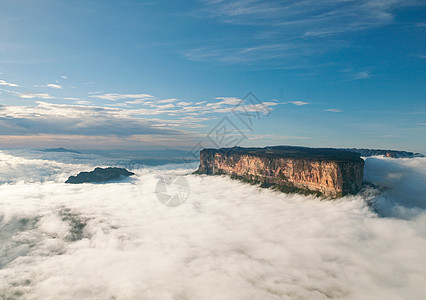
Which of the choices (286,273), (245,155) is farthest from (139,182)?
(286,273)

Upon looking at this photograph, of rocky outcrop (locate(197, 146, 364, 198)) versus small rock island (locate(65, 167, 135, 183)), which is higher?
rocky outcrop (locate(197, 146, 364, 198))

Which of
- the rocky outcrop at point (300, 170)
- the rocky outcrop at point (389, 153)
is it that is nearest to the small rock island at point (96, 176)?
the rocky outcrop at point (300, 170)

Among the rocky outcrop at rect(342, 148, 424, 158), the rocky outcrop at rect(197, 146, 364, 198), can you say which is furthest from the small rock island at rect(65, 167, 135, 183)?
the rocky outcrop at rect(342, 148, 424, 158)

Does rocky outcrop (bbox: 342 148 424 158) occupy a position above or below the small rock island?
above

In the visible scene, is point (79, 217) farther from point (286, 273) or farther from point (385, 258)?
point (385, 258)

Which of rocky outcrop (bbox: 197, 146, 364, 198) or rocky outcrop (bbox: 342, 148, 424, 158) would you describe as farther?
rocky outcrop (bbox: 342, 148, 424, 158)

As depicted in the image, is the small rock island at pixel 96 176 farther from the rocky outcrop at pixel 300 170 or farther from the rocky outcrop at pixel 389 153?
the rocky outcrop at pixel 389 153

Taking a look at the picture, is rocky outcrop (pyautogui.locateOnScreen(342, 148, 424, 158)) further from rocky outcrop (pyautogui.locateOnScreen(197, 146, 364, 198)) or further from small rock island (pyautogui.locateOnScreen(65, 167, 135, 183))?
small rock island (pyautogui.locateOnScreen(65, 167, 135, 183))

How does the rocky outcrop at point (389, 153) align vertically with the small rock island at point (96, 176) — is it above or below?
above
